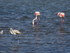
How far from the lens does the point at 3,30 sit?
22953mm

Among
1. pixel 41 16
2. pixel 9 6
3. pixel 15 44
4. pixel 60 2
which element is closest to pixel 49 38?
pixel 15 44

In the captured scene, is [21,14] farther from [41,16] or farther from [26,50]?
[26,50]

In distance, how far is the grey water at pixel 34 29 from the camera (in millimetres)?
19078

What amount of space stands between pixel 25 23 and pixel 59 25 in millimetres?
2393

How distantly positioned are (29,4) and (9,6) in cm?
242

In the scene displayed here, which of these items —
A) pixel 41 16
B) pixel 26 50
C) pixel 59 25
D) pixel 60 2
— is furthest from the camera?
pixel 60 2

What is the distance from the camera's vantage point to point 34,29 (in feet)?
77.2

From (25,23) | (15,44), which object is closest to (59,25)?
(25,23)

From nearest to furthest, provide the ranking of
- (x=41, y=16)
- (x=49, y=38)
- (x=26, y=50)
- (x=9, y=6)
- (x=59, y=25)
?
(x=26, y=50), (x=49, y=38), (x=59, y=25), (x=41, y=16), (x=9, y=6)

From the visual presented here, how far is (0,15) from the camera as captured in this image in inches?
1145

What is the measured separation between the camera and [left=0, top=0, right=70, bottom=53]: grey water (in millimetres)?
19078

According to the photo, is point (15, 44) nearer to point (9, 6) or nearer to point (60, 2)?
point (9, 6)

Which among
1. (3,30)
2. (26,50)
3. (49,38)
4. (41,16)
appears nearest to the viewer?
(26,50)

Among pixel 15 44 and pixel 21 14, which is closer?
pixel 15 44
